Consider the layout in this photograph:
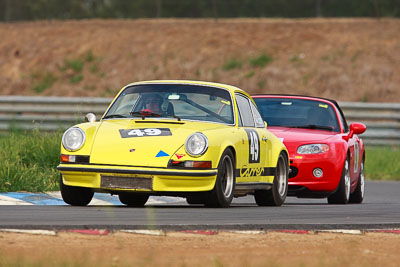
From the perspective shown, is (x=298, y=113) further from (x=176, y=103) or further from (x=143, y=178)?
(x=143, y=178)

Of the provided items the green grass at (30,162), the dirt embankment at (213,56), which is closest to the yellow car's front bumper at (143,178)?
the green grass at (30,162)

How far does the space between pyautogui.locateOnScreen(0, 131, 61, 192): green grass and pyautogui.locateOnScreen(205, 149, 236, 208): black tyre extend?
2.86 meters

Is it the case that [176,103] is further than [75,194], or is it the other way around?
[176,103]

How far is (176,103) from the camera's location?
447 inches

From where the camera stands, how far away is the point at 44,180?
13.0 metres

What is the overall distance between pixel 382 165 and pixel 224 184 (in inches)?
427

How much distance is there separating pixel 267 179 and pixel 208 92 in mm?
1285

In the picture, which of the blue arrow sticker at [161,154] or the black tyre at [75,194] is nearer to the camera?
the blue arrow sticker at [161,154]

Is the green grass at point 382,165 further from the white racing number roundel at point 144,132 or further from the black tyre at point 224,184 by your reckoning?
the white racing number roundel at point 144,132

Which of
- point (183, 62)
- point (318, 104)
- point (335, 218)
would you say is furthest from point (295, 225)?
point (183, 62)

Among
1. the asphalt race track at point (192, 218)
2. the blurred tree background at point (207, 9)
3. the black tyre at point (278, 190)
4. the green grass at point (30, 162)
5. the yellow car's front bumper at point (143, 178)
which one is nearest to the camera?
the asphalt race track at point (192, 218)

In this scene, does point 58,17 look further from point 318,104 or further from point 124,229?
point 124,229

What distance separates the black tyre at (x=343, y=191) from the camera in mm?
14000

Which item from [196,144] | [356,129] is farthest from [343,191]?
[196,144]
